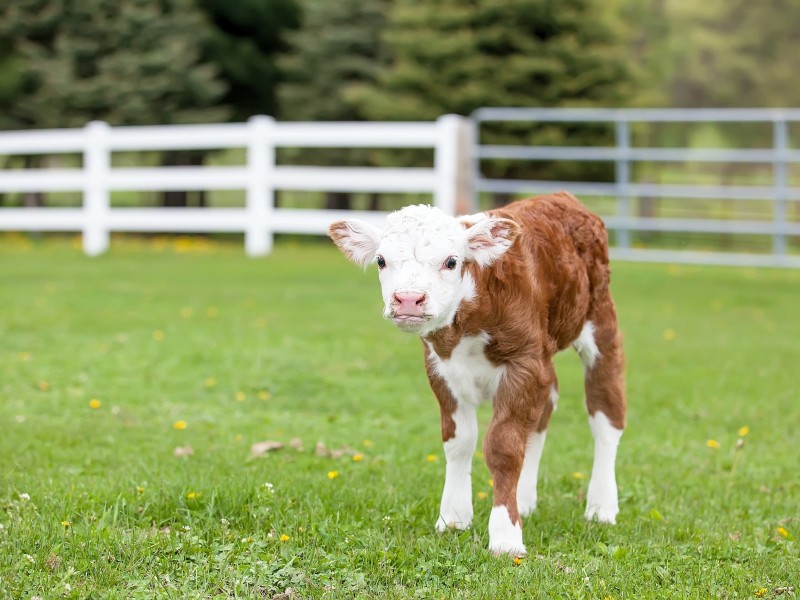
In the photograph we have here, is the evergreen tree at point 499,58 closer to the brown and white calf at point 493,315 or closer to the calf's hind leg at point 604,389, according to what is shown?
the calf's hind leg at point 604,389

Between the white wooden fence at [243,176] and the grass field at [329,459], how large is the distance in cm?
362

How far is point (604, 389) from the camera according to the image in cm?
491

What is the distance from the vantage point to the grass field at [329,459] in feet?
12.9

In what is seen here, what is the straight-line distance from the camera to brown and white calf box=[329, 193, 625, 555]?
399 centimetres

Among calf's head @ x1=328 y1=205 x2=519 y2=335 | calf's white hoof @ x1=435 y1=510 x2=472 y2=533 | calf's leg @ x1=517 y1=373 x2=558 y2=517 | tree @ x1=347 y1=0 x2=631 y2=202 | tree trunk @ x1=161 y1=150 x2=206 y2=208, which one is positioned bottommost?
calf's white hoof @ x1=435 y1=510 x2=472 y2=533

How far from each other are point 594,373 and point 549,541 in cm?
87

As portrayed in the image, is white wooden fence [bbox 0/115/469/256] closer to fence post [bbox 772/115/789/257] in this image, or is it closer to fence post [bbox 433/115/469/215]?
fence post [bbox 433/115/469/215]

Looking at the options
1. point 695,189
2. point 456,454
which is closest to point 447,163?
point 695,189

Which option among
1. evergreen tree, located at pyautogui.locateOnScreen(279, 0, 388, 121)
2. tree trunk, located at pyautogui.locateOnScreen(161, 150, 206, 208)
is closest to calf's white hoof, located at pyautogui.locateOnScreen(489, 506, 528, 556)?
evergreen tree, located at pyautogui.locateOnScreen(279, 0, 388, 121)

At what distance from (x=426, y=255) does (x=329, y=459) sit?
206 cm

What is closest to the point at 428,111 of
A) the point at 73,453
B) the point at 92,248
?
the point at 92,248

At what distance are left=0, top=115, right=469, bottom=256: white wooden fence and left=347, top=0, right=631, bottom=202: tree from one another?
3448 mm

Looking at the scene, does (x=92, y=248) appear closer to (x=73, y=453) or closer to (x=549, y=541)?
(x=73, y=453)

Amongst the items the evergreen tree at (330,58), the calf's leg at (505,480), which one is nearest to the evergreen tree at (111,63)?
the evergreen tree at (330,58)
